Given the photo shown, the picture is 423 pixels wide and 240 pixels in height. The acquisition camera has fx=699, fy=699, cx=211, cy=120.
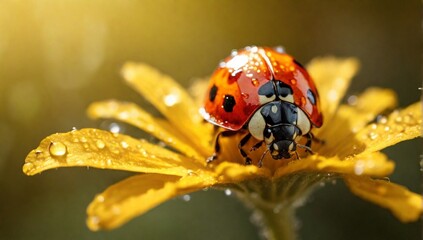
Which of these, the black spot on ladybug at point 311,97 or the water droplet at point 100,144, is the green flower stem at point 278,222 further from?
the water droplet at point 100,144

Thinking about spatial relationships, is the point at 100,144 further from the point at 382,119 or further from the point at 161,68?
the point at 161,68

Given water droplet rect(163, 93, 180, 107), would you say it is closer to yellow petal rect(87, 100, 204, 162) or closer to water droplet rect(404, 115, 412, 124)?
yellow petal rect(87, 100, 204, 162)

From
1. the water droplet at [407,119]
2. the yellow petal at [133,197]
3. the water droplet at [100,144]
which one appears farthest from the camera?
the water droplet at [407,119]

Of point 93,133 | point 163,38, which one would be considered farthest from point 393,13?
point 93,133

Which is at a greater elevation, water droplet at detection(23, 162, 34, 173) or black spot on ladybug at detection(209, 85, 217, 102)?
black spot on ladybug at detection(209, 85, 217, 102)

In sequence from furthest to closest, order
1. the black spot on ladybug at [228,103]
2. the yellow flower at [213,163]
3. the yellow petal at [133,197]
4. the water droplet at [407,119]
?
the water droplet at [407,119] → the black spot on ladybug at [228,103] → the yellow flower at [213,163] → the yellow petal at [133,197]

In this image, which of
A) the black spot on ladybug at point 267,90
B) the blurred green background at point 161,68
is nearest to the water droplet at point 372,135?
the black spot on ladybug at point 267,90

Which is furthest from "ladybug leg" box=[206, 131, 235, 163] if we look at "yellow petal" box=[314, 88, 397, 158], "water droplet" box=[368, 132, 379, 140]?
"water droplet" box=[368, 132, 379, 140]
